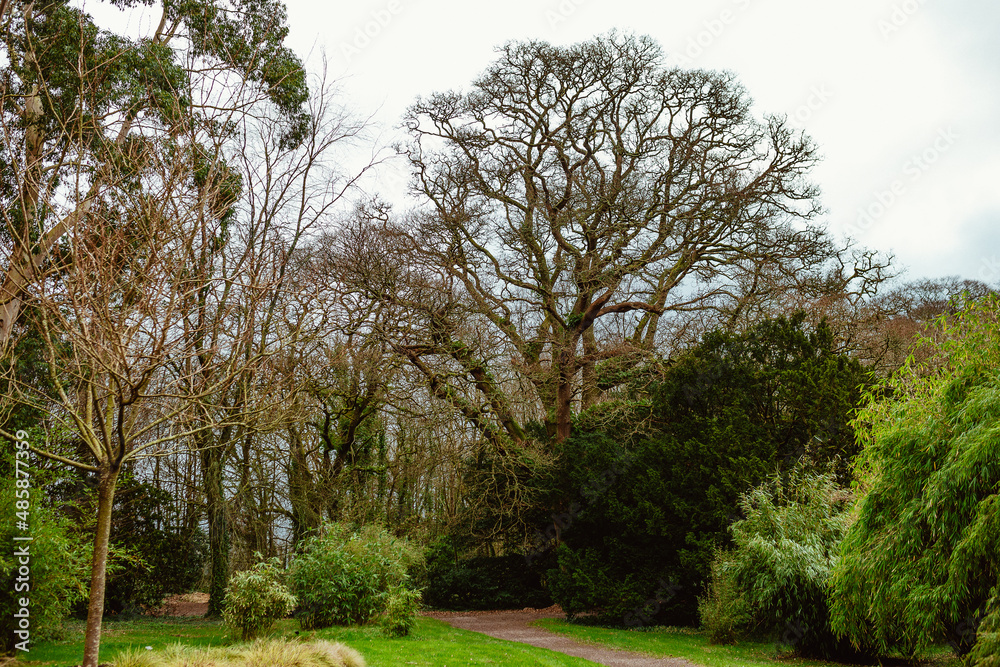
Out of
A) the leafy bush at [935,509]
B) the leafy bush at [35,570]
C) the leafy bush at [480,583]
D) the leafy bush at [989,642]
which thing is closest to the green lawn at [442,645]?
the leafy bush at [35,570]

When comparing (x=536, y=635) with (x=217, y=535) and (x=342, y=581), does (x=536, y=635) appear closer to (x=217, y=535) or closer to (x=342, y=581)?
(x=342, y=581)

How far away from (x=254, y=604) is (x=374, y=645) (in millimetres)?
2190

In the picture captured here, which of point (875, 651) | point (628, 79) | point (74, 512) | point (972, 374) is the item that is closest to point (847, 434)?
point (875, 651)

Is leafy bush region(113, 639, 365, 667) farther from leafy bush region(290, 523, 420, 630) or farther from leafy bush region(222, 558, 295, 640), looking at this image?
leafy bush region(290, 523, 420, 630)

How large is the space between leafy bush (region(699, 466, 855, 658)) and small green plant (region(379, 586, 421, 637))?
18.4 feet

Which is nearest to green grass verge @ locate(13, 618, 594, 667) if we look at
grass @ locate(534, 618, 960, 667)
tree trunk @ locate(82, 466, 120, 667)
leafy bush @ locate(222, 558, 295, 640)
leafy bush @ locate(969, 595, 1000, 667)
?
leafy bush @ locate(222, 558, 295, 640)

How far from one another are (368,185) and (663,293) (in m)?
8.86

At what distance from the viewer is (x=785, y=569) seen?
10820mm

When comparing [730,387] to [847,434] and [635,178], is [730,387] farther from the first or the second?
[635,178]

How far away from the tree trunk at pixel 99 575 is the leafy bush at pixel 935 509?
7.94 meters

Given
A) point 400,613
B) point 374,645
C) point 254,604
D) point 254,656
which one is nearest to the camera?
point 254,656

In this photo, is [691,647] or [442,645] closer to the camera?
[442,645]

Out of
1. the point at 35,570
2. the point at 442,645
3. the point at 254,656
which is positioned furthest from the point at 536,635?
the point at 35,570

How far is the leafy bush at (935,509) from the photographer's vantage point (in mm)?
6266
